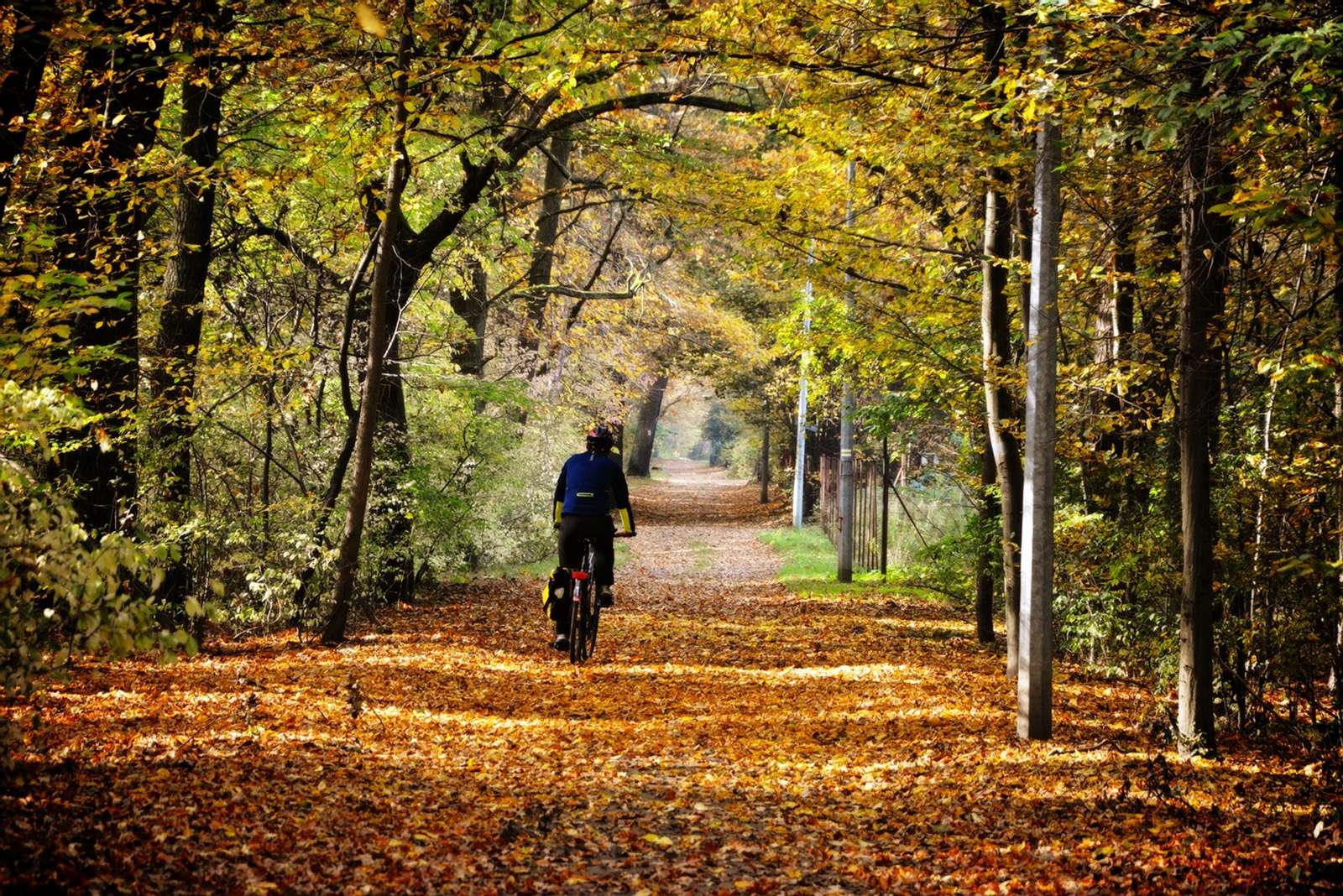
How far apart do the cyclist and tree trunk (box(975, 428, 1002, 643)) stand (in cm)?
367

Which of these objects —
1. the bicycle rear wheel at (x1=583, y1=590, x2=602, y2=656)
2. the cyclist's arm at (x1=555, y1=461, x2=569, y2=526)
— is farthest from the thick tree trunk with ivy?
the bicycle rear wheel at (x1=583, y1=590, x2=602, y2=656)

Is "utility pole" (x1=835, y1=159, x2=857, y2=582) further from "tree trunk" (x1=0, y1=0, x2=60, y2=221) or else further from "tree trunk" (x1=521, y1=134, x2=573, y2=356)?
"tree trunk" (x1=0, y1=0, x2=60, y2=221)

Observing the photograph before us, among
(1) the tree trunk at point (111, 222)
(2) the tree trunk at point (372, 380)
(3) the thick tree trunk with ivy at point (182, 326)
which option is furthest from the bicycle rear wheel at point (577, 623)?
(1) the tree trunk at point (111, 222)

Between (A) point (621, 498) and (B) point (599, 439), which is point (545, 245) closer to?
(B) point (599, 439)

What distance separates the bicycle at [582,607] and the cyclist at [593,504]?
7cm

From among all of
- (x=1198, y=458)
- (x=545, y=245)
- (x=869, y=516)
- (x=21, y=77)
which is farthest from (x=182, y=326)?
(x=869, y=516)

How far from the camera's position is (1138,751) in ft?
22.2

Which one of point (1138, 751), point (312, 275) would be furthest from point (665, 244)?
point (1138, 751)

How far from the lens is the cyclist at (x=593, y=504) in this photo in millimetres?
9898

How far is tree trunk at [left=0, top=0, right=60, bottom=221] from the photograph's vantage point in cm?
572

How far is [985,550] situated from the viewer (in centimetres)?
1059

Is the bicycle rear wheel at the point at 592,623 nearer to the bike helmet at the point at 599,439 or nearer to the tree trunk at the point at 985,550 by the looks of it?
the bike helmet at the point at 599,439

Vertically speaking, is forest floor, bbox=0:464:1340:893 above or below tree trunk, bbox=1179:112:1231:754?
below

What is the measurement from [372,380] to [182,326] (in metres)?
2.04
